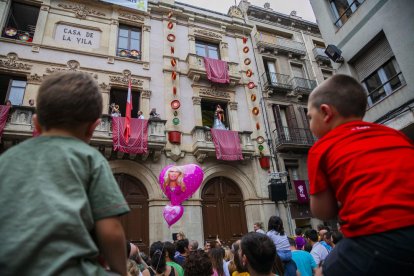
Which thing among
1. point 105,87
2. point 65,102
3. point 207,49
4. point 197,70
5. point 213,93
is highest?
point 207,49

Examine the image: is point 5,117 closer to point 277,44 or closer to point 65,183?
point 65,183

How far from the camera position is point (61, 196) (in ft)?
3.69

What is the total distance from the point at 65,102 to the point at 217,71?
1379 cm

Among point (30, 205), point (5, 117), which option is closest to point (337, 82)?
point (30, 205)

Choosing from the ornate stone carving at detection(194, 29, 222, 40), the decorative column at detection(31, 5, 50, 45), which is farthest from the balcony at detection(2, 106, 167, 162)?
the ornate stone carving at detection(194, 29, 222, 40)

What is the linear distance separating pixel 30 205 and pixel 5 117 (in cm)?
1095

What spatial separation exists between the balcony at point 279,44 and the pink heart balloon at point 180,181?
13320 mm

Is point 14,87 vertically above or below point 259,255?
above

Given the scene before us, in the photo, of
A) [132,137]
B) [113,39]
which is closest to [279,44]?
[113,39]

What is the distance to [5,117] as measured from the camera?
959cm

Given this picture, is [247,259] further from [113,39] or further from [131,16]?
[131,16]

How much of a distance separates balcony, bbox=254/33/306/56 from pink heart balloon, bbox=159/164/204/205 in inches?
524

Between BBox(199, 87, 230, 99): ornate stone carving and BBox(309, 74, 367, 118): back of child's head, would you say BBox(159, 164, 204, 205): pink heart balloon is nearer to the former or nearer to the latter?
BBox(309, 74, 367, 118): back of child's head

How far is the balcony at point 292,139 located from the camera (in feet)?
47.6
